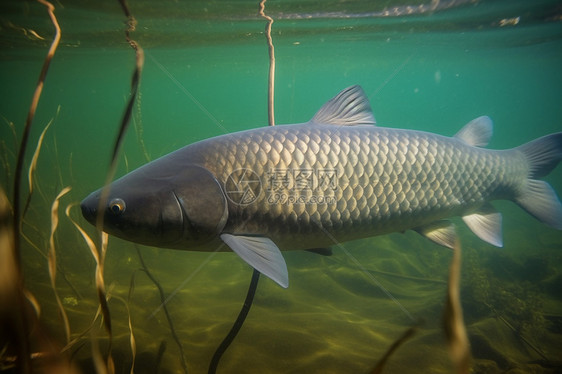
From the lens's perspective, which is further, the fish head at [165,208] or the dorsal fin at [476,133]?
the dorsal fin at [476,133]

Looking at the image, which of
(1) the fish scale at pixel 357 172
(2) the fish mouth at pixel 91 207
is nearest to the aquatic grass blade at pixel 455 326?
(1) the fish scale at pixel 357 172

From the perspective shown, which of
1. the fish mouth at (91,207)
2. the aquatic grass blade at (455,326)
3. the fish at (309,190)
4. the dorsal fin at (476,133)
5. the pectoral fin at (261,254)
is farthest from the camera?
the dorsal fin at (476,133)

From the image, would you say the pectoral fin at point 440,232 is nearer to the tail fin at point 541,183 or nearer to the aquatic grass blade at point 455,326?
the tail fin at point 541,183

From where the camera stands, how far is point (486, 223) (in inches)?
144

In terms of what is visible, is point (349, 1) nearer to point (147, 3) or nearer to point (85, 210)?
point (147, 3)

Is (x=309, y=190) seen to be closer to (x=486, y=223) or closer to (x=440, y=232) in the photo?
(x=440, y=232)

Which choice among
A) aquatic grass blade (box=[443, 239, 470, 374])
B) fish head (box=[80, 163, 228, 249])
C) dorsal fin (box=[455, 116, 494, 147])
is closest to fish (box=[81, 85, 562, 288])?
fish head (box=[80, 163, 228, 249])

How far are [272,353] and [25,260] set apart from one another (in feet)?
23.9

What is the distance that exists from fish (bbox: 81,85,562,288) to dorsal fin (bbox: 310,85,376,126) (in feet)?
0.04

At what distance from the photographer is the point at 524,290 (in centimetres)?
655
